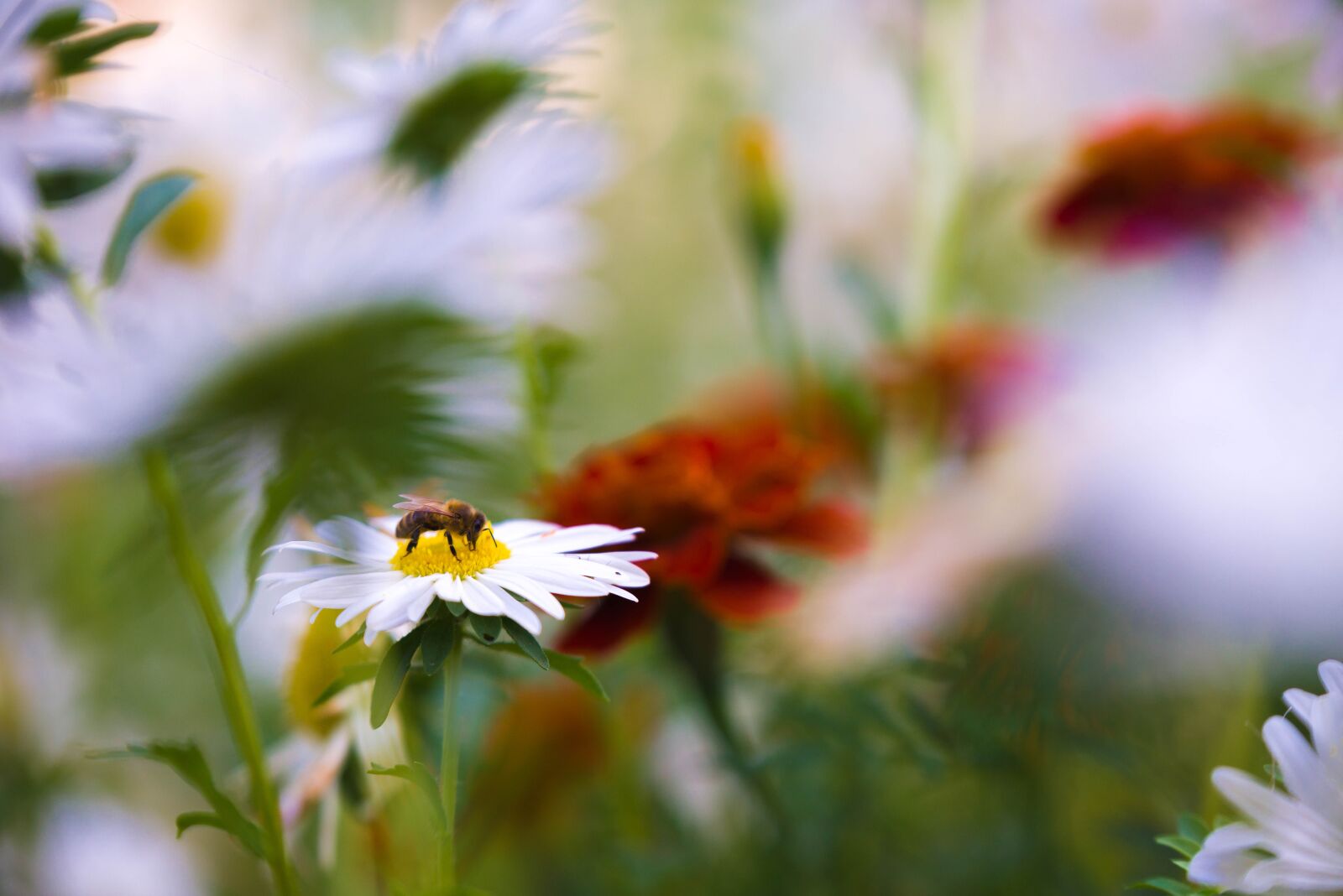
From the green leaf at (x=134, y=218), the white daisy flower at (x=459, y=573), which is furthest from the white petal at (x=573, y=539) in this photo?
the green leaf at (x=134, y=218)

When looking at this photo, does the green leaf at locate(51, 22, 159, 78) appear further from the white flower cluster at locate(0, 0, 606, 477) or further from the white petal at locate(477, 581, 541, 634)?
the white petal at locate(477, 581, 541, 634)

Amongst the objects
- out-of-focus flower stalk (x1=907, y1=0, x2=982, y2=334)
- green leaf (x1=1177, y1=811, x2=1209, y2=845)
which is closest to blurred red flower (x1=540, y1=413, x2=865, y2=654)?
green leaf (x1=1177, y1=811, x2=1209, y2=845)

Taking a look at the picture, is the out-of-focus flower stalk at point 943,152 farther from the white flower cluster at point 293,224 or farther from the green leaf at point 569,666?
the green leaf at point 569,666

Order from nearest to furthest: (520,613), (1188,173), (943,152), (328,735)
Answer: (520,613) < (328,735) < (1188,173) < (943,152)

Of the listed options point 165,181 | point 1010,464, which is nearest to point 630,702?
point 1010,464

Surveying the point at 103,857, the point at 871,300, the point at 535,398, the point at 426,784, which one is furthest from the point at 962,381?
the point at 103,857

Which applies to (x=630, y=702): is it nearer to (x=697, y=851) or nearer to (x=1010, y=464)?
(x=697, y=851)

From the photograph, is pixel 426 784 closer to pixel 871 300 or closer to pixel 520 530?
pixel 520 530
